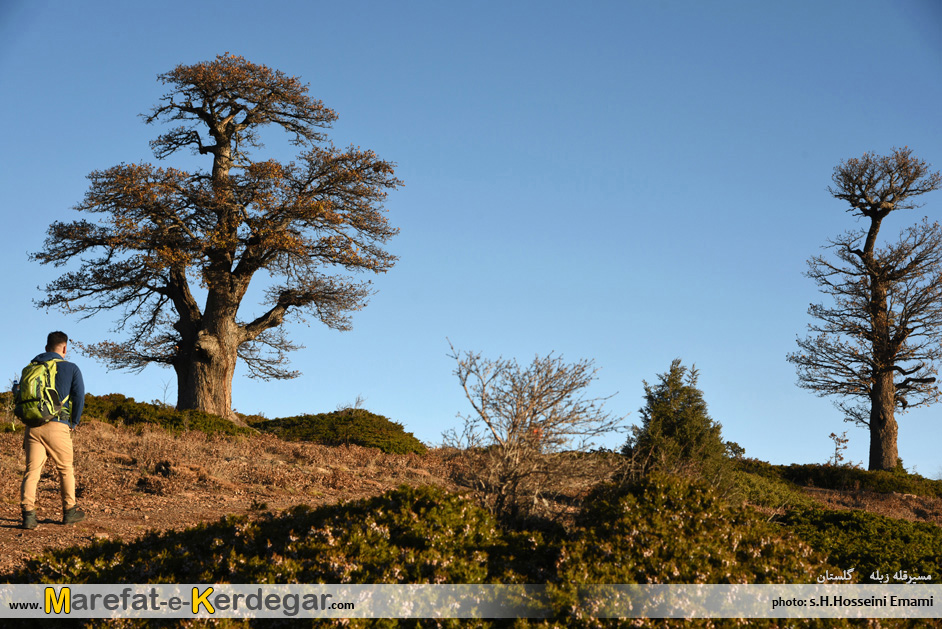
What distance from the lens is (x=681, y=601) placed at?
4.88 meters

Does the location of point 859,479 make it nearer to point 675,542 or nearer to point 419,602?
point 675,542

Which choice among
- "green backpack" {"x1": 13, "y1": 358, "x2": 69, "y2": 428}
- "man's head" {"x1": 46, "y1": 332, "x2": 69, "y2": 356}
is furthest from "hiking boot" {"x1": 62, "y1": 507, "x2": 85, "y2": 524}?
"man's head" {"x1": 46, "y1": 332, "x2": 69, "y2": 356}

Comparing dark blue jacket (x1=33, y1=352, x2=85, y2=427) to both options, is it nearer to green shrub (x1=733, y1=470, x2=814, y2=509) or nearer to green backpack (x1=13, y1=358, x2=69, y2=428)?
green backpack (x1=13, y1=358, x2=69, y2=428)

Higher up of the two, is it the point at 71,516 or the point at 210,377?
the point at 210,377

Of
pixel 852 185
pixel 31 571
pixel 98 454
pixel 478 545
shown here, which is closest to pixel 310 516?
pixel 478 545

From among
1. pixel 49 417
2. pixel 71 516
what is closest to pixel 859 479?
pixel 71 516

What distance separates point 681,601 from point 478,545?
1608 millimetres

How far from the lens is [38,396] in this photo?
7766 mm

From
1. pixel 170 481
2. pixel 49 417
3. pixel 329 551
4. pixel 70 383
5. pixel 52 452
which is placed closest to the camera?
pixel 329 551

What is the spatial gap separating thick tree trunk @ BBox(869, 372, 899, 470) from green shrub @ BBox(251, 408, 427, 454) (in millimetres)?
15804

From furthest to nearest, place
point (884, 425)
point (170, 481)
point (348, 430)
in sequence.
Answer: point (884, 425), point (348, 430), point (170, 481)

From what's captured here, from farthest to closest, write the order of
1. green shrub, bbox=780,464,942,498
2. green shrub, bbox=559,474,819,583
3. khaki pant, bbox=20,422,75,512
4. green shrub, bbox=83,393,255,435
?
green shrub, bbox=780,464,942,498 < green shrub, bbox=83,393,255,435 < khaki pant, bbox=20,422,75,512 < green shrub, bbox=559,474,819,583

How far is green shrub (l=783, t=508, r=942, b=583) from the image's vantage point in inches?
263

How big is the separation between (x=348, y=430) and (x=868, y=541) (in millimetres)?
13302
